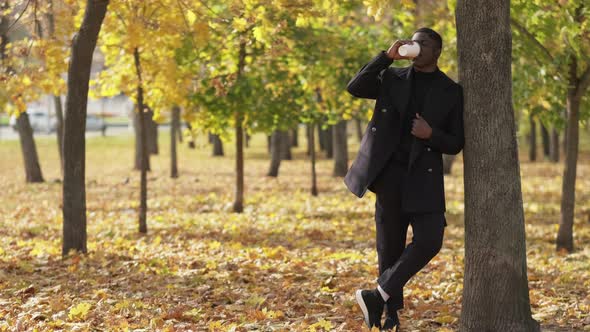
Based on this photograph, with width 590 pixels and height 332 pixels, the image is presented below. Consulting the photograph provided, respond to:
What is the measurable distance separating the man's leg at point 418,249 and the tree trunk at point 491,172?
19 centimetres

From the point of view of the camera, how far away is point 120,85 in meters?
11.5

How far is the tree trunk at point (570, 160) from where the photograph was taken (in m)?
9.65

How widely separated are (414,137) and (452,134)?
0.77 feet

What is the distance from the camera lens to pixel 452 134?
16.0 ft

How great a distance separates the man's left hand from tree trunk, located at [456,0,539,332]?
255 millimetres

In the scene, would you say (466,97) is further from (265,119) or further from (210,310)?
(265,119)

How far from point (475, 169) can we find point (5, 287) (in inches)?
170

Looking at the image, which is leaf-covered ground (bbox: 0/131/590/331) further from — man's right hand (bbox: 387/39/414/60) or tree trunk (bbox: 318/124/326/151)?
tree trunk (bbox: 318/124/326/151)

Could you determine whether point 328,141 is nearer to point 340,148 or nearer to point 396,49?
point 340,148

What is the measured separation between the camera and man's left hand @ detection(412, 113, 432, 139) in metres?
4.75

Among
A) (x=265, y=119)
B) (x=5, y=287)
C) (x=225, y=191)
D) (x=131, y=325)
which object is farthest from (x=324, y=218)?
(x=131, y=325)

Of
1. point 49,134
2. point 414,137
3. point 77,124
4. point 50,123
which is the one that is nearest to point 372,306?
point 414,137

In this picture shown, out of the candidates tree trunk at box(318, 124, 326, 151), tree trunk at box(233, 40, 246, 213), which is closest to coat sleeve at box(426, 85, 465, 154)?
tree trunk at box(233, 40, 246, 213)

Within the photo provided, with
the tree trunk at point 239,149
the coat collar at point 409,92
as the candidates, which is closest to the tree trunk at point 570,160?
the coat collar at point 409,92
